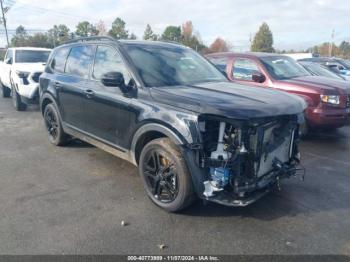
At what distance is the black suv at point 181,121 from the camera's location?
3396 millimetres

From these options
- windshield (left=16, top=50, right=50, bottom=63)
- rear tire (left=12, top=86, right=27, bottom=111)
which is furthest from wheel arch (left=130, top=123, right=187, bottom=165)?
windshield (left=16, top=50, right=50, bottom=63)

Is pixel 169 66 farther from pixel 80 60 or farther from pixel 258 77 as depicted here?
pixel 258 77

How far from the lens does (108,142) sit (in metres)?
4.69

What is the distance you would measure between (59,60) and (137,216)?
3.45 m

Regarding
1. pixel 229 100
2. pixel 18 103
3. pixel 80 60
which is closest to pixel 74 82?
pixel 80 60

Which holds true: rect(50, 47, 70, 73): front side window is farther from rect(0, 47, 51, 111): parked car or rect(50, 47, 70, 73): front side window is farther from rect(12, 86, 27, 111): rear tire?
rect(12, 86, 27, 111): rear tire

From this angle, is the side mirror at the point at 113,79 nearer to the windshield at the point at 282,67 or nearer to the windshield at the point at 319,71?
the windshield at the point at 282,67

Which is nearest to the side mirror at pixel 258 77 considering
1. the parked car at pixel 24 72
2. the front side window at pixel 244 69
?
the front side window at pixel 244 69

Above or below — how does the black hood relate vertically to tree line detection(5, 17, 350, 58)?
below

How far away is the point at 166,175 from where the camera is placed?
3803 millimetres

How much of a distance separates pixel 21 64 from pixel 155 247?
29.1 ft

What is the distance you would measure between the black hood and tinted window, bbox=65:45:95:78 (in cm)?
160

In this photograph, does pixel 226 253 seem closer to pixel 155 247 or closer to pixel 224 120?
pixel 155 247

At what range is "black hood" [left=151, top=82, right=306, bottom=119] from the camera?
3.27 m
